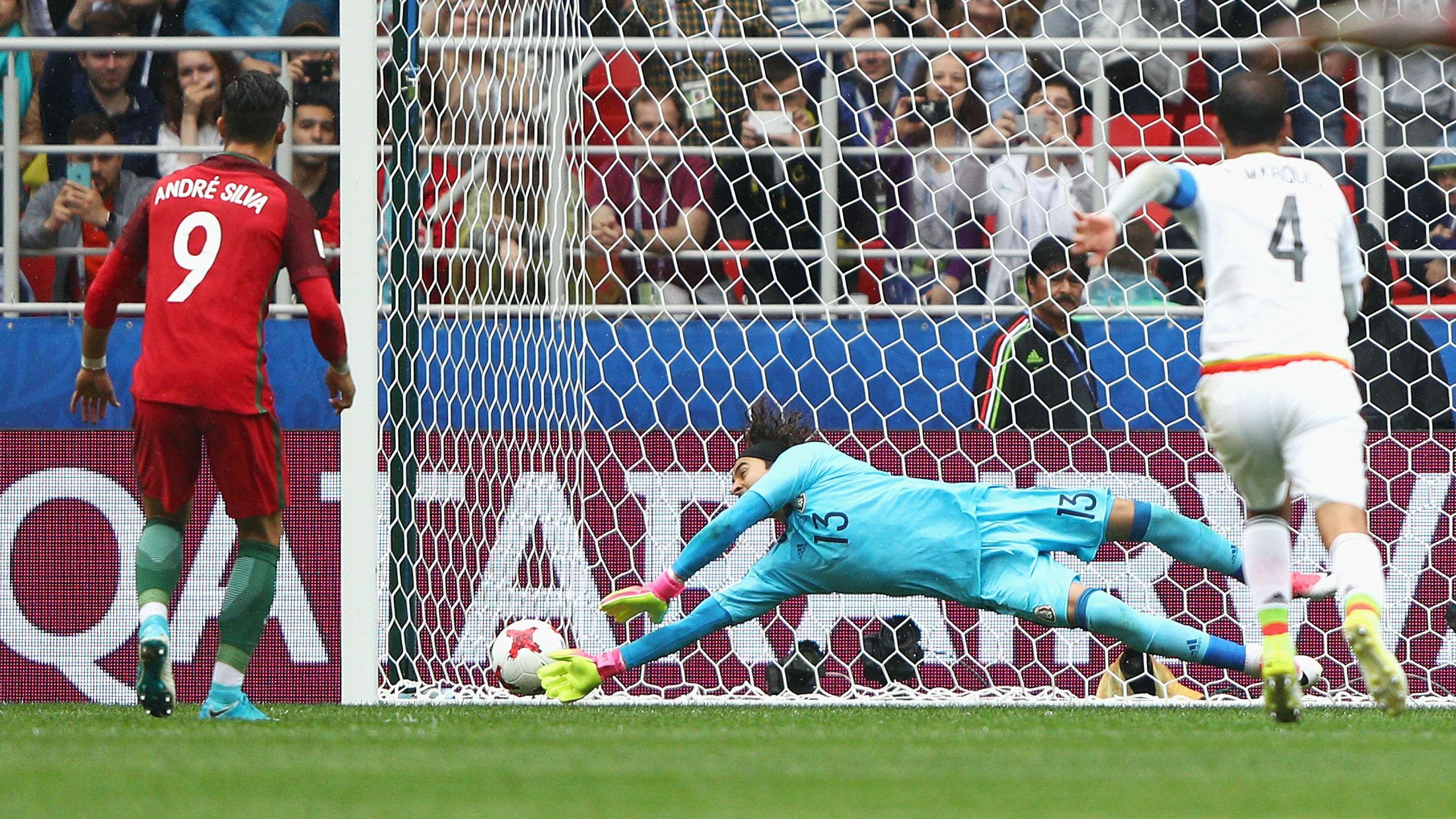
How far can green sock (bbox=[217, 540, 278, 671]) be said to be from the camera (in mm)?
4785

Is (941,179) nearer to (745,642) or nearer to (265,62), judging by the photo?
(745,642)

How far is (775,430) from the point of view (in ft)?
19.7

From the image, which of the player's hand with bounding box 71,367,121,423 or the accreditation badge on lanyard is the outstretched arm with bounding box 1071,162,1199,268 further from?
the accreditation badge on lanyard

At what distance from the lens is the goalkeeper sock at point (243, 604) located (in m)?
4.79

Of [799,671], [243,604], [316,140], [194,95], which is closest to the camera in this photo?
[243,604]

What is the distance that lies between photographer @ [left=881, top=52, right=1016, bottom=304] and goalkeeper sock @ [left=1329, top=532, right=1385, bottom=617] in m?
3.11

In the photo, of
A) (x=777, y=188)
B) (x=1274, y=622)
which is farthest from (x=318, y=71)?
(x=1274, y=622)

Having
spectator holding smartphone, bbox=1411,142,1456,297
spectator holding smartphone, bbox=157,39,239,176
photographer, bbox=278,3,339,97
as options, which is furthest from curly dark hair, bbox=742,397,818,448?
spectator holding smartphone, bbox=157,39,239,176

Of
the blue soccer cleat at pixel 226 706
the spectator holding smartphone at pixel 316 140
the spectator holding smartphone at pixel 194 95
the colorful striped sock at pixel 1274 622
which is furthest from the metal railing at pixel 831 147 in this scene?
the colorful striped sock at pixel 1274 622

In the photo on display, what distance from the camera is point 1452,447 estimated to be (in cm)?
631

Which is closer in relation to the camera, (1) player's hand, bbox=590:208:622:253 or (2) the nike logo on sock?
(2) the nike logo on sock

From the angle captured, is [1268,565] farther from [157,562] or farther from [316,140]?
[316,140]

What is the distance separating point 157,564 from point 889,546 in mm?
2060

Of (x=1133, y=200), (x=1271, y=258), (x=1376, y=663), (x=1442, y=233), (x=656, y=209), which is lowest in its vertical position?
(x=1376, y=663)
